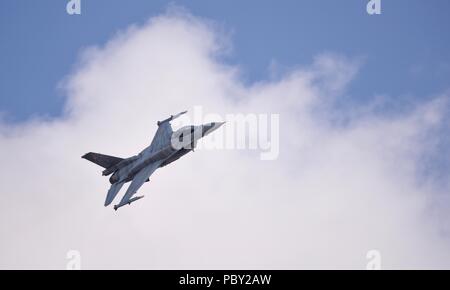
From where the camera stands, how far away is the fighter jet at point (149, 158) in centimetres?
9631

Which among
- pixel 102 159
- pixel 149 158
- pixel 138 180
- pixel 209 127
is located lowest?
pixel 138 180

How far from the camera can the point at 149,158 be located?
324 feet

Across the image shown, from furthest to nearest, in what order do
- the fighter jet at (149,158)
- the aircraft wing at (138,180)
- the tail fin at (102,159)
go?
the tail fin at (102,159), the fighter jet at (149,158), the aircraft wing at (138,180)

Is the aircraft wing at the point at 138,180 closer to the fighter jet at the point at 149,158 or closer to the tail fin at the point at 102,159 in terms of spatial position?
the fighter jet at the point at 149,158

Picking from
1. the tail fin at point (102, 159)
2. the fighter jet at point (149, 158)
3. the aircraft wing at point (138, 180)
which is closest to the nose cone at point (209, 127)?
the fighter jet at point (149, 158)

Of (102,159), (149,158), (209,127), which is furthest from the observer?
(102,159)

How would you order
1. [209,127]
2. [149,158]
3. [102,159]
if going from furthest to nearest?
[102,159], [149,158], [209,127]

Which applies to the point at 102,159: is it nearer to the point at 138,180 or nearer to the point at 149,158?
the point at 138,180

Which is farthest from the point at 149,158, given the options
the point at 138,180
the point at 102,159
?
the point at 102,159

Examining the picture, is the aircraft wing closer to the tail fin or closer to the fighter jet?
the fighter jet

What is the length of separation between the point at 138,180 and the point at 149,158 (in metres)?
3.15
